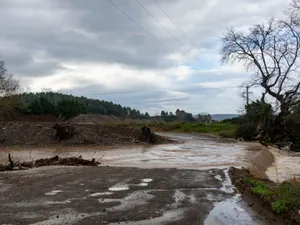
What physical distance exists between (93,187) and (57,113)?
201ft

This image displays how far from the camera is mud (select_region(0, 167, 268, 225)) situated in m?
7.04

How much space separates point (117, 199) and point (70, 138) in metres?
19.4

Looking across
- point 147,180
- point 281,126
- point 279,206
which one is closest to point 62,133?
point 147,180

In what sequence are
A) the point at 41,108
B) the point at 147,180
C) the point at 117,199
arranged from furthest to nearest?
the point at 41,108
the point at 147,180
the point at 117,199

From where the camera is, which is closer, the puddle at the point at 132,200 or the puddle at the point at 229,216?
the puddle at the point at 229,216

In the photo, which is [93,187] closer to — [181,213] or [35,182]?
[35,182]

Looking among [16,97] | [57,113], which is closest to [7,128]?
[16,97]

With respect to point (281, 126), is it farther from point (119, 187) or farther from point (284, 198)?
point (284, 198)

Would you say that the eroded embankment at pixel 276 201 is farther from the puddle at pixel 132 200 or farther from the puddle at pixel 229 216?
the puddle at pixel 132 200

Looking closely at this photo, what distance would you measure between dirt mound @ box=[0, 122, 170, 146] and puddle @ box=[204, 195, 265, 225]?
19494 millimetres

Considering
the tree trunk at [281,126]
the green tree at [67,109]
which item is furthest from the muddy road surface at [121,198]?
the green tree at [67,109]

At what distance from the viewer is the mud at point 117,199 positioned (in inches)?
277

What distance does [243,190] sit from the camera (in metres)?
9.73

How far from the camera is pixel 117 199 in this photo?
8.59 m
